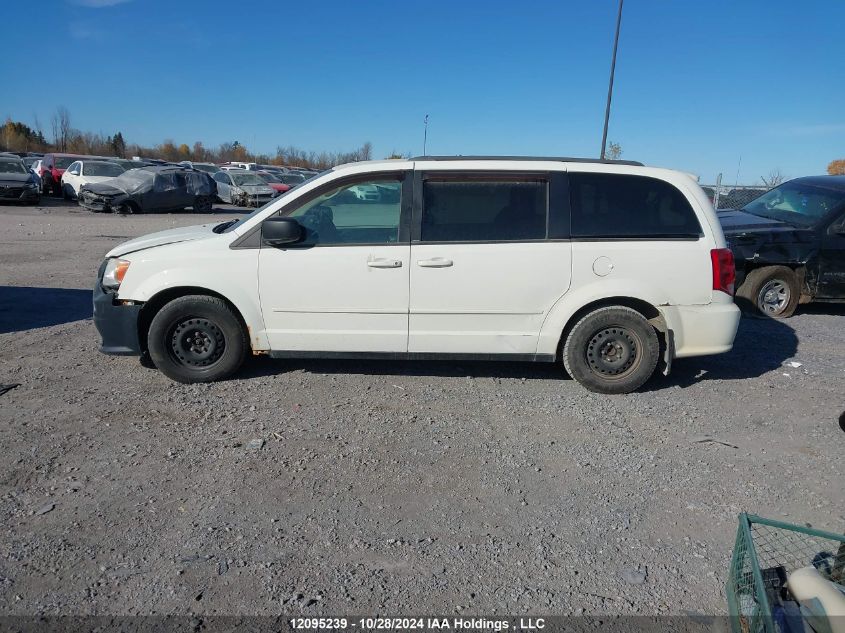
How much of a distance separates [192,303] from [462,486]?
2706mm

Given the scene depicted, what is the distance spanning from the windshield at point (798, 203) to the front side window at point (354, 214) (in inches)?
249

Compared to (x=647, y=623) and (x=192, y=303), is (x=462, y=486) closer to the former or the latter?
(x=647, y=623)

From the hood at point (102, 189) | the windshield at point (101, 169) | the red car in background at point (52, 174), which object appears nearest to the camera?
the hood at point (102, 189)

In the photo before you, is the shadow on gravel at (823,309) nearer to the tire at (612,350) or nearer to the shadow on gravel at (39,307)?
the tire at (612,350)

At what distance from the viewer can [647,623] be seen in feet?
9.01

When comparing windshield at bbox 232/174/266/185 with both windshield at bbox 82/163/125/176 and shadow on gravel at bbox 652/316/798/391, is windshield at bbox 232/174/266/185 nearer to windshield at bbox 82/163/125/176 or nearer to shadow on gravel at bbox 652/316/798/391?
windshield at bbox 82/163/125/176

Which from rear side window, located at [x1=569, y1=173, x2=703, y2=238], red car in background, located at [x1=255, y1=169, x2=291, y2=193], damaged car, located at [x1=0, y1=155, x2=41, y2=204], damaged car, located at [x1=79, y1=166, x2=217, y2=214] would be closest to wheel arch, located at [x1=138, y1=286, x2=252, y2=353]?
rear side window, located at [x1=569, y1=173, x2=703, y2=238]

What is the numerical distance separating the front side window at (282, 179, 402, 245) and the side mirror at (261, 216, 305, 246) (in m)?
0.12

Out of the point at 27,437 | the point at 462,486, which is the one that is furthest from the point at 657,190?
the point at 27,437

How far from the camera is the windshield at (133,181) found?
71.1 feet

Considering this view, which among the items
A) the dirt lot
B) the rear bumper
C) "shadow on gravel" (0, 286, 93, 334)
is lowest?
the dirt lot

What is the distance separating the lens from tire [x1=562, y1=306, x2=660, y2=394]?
17.1 ft

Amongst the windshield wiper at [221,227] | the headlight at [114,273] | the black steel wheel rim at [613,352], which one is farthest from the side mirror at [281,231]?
the black steel wheel rim at [613,352]

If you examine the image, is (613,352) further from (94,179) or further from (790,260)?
(94,179)
